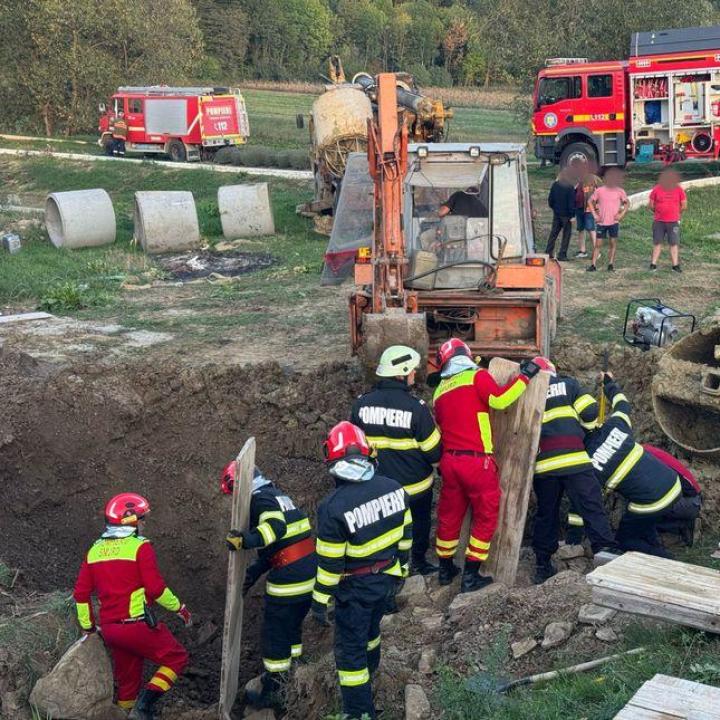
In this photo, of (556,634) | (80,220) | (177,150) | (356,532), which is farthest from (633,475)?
(177,150)

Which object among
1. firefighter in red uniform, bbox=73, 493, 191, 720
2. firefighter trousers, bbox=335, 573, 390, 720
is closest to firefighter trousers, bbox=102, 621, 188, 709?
firefighter in red uniform, bbox=73, 493, 191, 720

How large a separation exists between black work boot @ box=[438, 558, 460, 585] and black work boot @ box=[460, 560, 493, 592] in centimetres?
21

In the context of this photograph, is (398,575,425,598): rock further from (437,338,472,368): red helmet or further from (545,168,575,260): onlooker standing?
(545,168,575,260): onlooker standing

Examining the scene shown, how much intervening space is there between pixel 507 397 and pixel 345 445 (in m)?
1.56

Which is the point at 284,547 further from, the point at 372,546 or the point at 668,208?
the point at 668,208

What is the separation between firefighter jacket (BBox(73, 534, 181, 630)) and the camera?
284 inches

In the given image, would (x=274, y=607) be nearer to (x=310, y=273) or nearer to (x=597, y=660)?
(x=597, y=660)

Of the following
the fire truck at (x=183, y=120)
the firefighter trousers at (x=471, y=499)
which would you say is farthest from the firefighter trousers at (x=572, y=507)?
the fire truck at (x=183, y=120)

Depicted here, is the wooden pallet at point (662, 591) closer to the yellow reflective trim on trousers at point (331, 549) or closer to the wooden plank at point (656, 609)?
the wooden plank at point (656, 609)

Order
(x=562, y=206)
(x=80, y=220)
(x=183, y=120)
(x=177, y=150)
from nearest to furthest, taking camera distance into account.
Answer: (x=562, y=206) → (x=80, y=220) → (x=183, y=120) → (x=177, y=150)

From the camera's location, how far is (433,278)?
10383 millimetres

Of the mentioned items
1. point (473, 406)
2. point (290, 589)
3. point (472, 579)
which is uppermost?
point (473, 406)

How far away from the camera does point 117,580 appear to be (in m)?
7.21

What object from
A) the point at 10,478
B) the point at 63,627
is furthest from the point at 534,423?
the point at 10,478
